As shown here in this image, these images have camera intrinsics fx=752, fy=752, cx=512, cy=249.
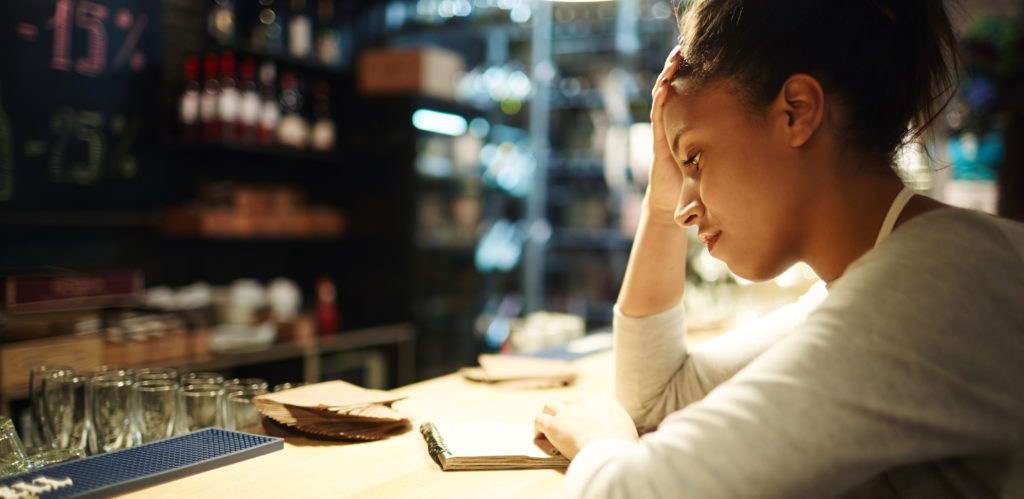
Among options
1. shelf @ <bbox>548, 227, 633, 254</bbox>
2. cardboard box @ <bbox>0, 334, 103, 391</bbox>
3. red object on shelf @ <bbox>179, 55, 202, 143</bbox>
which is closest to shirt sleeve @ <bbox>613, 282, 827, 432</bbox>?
cardboard box @ <bbox>0, 334, 103, 391</bbox>

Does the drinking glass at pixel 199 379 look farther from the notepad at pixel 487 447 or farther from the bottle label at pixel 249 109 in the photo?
the bottle label at pixel 249 109

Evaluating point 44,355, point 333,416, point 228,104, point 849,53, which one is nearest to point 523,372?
point 333,416

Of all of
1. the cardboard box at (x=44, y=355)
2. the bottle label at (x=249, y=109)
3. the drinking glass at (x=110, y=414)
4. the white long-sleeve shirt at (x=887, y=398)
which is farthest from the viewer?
A: the bottle label at (x=249, y=109)

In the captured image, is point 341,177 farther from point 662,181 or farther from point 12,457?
point 12,457

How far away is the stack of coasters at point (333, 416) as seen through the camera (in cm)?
126

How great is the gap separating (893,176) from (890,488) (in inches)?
15.9

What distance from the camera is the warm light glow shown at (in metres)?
4.93

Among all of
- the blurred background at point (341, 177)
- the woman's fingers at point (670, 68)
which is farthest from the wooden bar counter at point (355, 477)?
the blurred background at point (341, 177)

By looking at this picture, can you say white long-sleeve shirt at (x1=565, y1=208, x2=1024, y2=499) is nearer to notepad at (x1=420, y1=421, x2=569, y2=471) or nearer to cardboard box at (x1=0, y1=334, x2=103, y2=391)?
notepad at (x1=420, y1=421, x2=569, y2=471)

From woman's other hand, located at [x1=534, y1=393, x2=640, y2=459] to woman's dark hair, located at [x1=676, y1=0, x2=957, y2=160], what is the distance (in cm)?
47

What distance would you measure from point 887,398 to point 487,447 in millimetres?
622

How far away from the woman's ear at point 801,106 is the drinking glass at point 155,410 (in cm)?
105

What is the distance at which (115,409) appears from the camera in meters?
1.24

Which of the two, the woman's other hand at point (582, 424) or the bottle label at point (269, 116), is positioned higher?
the bottle label at point (269, 116)
